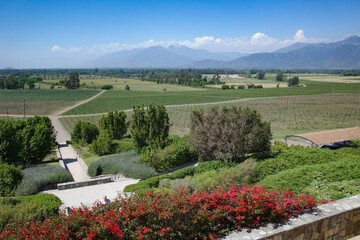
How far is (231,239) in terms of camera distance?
4.93 metres

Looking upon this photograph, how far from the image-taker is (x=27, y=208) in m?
Answer: 9.40

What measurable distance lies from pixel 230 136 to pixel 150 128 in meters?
6.80

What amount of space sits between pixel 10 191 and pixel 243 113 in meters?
13.1

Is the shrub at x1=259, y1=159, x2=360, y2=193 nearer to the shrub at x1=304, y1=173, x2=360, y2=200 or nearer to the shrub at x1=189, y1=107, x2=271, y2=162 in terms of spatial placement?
the shrub at x1=304, y1=173, x2=360, y2=200

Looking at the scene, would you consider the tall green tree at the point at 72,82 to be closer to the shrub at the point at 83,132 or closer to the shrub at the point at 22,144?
the shrub at the point at 83,132

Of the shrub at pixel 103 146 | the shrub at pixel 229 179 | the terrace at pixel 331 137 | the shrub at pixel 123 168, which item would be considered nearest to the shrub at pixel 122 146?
the shrub at pixel 103 146

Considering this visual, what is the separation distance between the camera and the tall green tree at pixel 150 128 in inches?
804

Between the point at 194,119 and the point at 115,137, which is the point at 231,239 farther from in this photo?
the point at 115,137

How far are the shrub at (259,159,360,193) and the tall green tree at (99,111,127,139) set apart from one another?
70.8 feet

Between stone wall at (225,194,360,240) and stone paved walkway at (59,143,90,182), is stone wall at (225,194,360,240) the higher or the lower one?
the higher one

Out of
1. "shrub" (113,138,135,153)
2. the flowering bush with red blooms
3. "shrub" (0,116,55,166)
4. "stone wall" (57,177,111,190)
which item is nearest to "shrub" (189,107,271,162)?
"stone wall" (57,177,111,190)

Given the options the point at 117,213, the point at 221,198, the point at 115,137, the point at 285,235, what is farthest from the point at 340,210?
the point at 115,137

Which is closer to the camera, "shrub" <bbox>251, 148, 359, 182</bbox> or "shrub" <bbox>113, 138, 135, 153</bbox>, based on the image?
"shrub" <bbox>251, 148, 359, 182</bbox>

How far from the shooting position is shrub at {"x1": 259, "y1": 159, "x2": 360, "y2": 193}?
938 cm
